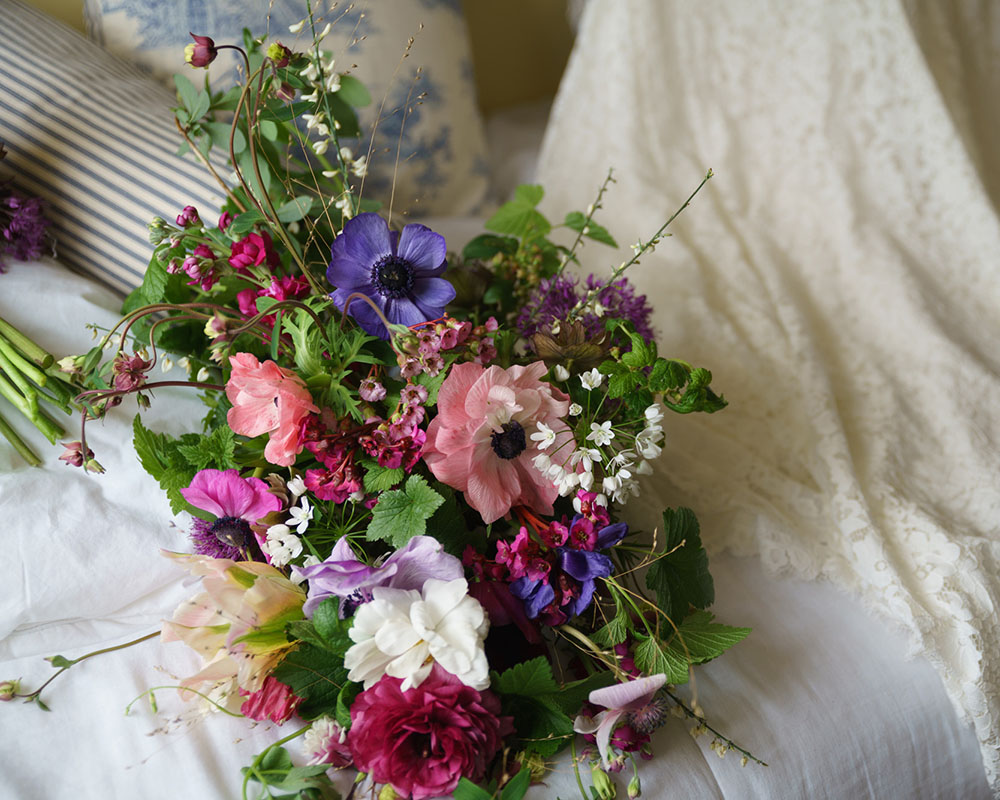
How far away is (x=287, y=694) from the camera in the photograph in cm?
53

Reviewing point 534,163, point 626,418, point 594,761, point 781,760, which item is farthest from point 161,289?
point 534,163

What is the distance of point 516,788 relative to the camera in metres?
0.48

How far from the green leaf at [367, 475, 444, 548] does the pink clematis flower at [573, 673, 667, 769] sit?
0.16 metres

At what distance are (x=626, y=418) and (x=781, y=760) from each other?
11.4 inches

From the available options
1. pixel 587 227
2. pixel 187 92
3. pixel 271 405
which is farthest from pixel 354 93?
pixel 271 405

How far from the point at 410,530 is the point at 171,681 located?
256 mm

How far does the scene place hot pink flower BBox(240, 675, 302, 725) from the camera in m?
0.53

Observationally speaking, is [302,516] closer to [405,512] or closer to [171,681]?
[405,512]


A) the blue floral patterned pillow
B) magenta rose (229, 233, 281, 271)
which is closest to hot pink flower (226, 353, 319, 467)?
magenta rose (229, 233, 281, 271)

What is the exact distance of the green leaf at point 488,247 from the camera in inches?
33.7

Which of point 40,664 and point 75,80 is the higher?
point 75,80

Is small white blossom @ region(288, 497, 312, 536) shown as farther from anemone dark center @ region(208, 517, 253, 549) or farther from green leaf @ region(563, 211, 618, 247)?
green leaf @ region(563, 211, 618, 247)

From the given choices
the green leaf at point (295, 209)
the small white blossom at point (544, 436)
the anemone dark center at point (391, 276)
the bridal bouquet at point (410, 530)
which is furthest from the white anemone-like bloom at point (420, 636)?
the green leaf at point (295, 209)

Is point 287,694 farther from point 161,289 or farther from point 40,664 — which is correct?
point 161,289
